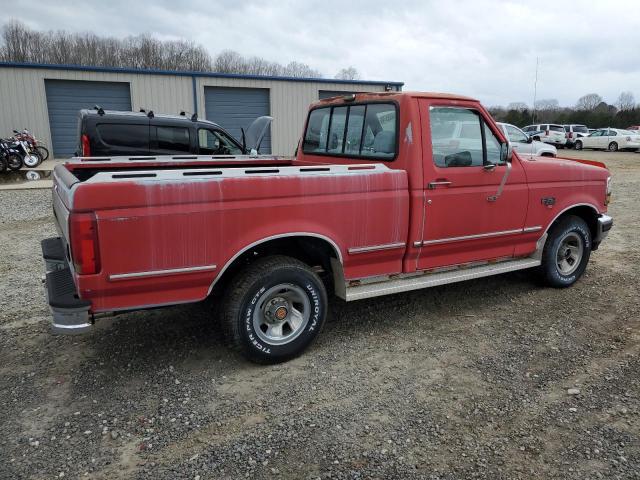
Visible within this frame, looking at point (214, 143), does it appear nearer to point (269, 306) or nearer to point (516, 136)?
point (269, 306)

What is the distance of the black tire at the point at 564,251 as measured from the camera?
520 cm

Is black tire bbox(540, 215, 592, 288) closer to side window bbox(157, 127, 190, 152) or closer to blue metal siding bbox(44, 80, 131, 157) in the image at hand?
side window bbox(157, 127, 190, 152)

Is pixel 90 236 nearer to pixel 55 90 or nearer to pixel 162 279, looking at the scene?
pixel 162 279

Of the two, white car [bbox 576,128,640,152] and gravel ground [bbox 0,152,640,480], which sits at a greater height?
white car [bbox 576,128,640,152]

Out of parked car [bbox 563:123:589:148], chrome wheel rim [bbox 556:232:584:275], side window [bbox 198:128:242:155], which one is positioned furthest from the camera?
parked car [bbox 563:123:589:148]

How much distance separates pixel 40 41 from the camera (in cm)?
5112

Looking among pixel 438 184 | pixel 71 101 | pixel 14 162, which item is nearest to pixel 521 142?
pixel 438 184

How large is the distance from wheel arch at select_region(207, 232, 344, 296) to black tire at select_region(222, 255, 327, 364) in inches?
4.9

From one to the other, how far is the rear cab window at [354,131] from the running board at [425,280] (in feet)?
3.48

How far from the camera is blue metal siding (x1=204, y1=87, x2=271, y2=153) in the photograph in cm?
1998

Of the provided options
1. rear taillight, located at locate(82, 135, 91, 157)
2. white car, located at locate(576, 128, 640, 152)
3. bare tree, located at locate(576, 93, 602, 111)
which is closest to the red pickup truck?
rear taillight, located at locate(82, 135, 91, 157)

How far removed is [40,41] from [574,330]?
59965 millimetres

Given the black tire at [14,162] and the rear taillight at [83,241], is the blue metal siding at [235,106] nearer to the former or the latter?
the black tire at [14,162]

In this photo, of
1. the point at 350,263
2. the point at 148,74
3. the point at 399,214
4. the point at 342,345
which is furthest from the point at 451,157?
the point at 148,74
